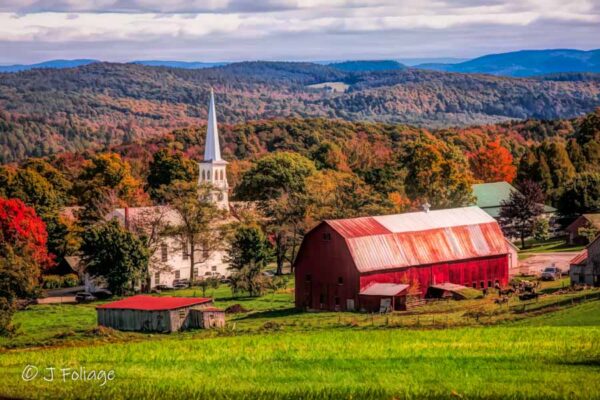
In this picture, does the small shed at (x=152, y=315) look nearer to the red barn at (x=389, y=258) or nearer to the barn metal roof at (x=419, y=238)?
the red barn at (x=389, y=258)

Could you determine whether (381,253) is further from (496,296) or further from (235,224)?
(235,224)

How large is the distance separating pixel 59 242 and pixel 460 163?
4010 centimetres

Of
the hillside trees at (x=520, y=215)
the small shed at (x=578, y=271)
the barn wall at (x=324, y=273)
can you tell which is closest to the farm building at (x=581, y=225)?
the hillside trees at (x=520, y=215)

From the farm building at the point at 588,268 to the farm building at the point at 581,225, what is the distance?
25065mm

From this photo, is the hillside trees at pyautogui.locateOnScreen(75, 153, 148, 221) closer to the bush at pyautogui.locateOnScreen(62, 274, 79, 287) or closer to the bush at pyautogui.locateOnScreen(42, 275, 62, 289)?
the bush at pyautogui.locateOnScreen(62, 274, 79, 287)

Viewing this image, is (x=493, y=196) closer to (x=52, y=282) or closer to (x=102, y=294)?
(x=52, y=282)

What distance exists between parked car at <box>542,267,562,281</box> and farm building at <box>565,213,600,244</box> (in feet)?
64.2

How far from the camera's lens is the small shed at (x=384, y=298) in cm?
6544

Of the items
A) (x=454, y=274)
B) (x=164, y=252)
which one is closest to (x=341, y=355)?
(x=454, y=274)

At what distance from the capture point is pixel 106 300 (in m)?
75.6

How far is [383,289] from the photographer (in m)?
66.8

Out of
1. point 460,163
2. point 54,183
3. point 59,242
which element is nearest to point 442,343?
point 59,242

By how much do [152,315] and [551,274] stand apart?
30.1 m

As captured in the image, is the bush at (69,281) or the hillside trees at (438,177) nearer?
the bush at (69,281)
